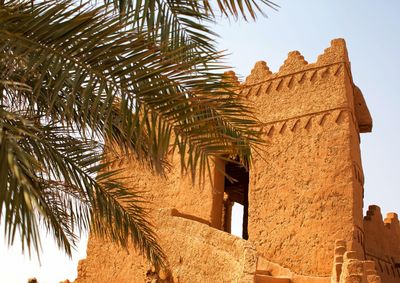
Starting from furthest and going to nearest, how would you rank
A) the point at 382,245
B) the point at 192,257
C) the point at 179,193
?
the point at 382,245, the point at 179,193, the point at 192,257

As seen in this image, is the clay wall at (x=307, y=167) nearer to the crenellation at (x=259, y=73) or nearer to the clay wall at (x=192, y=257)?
the crenellation at (x=259, y=73)

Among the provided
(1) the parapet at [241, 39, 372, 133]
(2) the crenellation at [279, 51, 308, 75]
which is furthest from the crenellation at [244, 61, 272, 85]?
(2) the crenellation at [279, 51, 308, 75]

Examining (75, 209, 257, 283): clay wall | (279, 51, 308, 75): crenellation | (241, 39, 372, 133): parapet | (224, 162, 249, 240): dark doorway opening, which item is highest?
(279, 51, 308, 75): crenellation

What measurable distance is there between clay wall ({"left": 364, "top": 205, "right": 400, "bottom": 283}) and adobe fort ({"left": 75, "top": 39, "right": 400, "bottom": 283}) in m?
0.03

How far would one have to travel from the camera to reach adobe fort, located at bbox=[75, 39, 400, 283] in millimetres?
8945

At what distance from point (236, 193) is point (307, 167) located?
6.43m

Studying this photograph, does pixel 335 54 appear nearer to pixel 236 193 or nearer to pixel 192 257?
pixel 192 257

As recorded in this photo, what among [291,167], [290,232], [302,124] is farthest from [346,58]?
[290,232]

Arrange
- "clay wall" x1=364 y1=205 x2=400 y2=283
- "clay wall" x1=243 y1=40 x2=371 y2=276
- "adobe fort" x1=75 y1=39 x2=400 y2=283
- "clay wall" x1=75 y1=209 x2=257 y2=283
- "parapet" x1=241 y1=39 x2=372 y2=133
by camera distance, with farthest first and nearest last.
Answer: "clay wall" x1=364 y1=205 x2=400 y2=283 < "parapet" x1=241 y1=39 x2=372 y2=133 < "clay wall" x1=243 y1=40 x2=371 y2=276 < "adobe fort" x1=75 y1=39 x2=400 y2=283 < "clay wall" x1=75 y1=209 x2=257 y2=283

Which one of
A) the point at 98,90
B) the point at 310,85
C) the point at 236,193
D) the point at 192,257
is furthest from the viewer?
the point at 236,193

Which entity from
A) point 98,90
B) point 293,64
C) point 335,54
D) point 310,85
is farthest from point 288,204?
point 98,90

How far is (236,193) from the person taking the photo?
1642 centimetres

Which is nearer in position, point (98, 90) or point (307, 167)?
point (98, 90)

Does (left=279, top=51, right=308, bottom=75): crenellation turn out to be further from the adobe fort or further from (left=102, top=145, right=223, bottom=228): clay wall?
(left=102, top=145, right=223, bottom=228): clay wall
